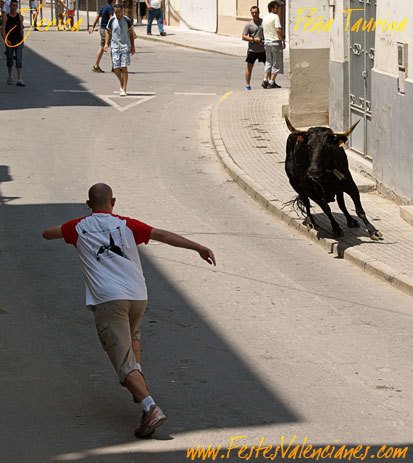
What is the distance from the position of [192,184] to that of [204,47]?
2297cm

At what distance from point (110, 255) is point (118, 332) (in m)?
0.52

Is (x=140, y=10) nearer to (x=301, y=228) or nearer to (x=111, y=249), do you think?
(x=301, y=228)

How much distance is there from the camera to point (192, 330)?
10.7 metres

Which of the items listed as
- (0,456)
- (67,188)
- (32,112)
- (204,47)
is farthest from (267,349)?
(204,47)

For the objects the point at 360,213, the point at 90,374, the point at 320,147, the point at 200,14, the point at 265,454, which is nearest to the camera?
the point at 265,454

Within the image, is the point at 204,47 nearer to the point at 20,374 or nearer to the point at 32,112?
the point at 32,112

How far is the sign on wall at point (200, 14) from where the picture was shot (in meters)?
45.9

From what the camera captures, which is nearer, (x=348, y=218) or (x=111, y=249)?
(x=111, y=249)

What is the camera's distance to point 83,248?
8.25 metres

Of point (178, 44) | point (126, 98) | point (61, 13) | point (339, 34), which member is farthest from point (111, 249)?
point (61, 13)

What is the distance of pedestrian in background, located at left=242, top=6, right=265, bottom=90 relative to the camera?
91.1 feet

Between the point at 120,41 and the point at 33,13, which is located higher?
the point at 33,13

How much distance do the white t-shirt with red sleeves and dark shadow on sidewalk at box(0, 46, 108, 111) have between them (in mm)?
17683

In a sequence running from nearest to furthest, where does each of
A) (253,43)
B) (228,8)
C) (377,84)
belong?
(377,84) < (253,43) < (228,8)
